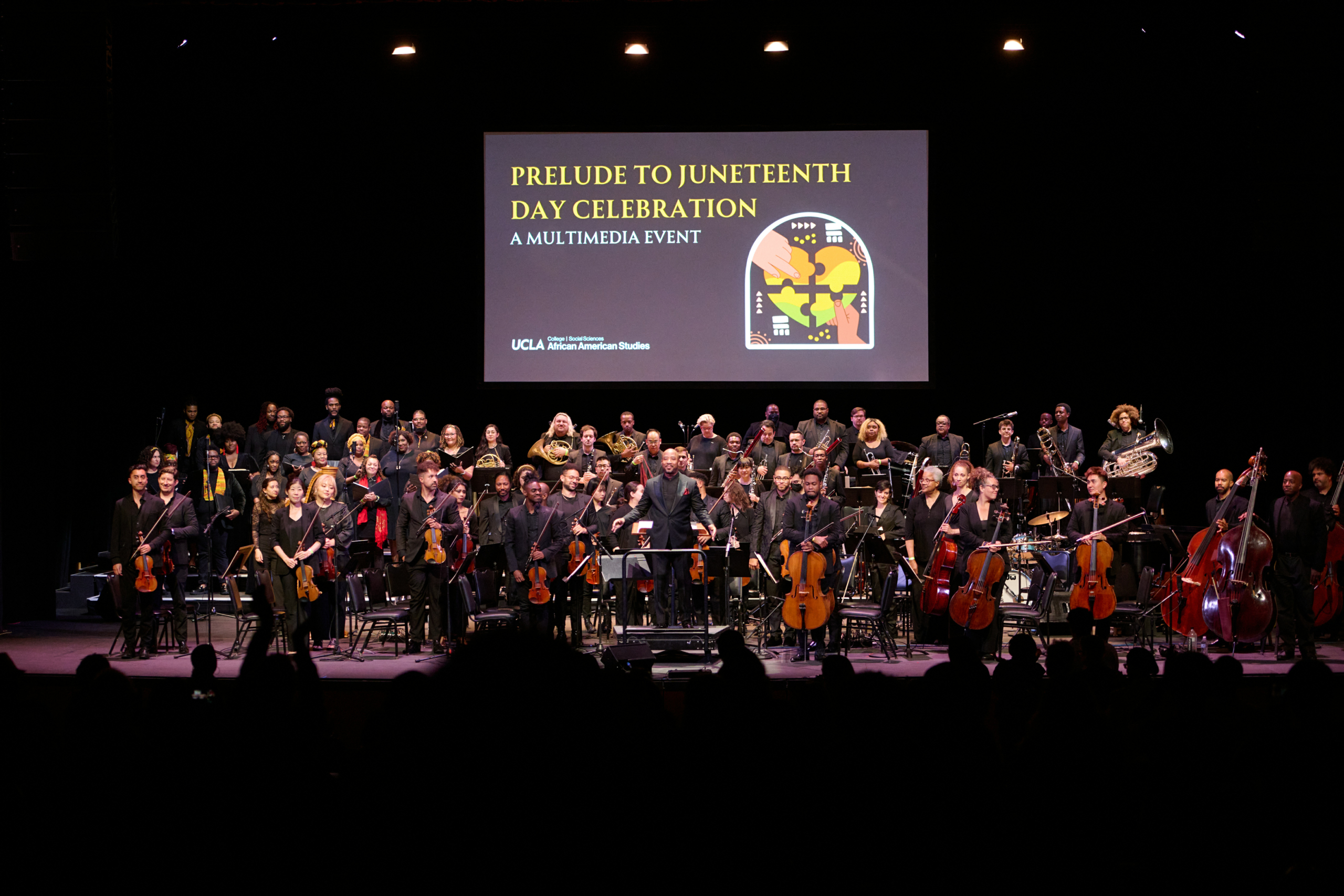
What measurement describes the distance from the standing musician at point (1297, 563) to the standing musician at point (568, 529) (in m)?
5.76

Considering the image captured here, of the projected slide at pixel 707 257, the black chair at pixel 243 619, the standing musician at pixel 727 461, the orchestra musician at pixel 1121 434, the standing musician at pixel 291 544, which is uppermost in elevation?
the projected slide at pixel 707 257

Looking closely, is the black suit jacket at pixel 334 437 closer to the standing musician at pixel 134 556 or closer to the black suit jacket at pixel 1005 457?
the standing musician at pixel 134 556

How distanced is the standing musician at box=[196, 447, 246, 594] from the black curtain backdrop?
1.44 meters

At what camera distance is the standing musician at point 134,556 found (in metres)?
9.27

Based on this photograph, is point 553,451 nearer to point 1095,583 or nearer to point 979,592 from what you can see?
point 979,592

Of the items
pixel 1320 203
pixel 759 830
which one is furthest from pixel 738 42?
pixel 759 830

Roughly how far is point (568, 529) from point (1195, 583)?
16.8ft

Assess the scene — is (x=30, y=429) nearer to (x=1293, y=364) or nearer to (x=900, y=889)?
(x=900, y=889)

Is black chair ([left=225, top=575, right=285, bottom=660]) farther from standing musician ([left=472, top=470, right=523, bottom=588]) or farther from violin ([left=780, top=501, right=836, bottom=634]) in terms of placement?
violin ([left=780, top=501, right=836, bottom=634])

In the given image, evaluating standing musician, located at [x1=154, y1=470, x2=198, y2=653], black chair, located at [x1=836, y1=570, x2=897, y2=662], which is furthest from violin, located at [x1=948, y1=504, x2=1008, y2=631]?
standing musician, located at [x1=154, y1=470, x2=198, y2=653]

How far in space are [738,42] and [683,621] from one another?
6.30m

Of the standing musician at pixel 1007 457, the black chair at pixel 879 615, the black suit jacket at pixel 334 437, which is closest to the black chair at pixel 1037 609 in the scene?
the black chair at pixel 879 615

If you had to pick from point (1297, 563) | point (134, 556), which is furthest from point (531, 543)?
point (1297, 563)

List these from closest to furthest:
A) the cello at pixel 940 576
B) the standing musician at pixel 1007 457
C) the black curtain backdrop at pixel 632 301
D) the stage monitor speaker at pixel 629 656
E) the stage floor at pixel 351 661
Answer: the stage monitor speaker at pixel 629 656, the stage floor at pixel 351 661, the cello at pixel 940 576, the black curtain backdrop at pixel 632 301, the standing musician at pixel 1007 457
